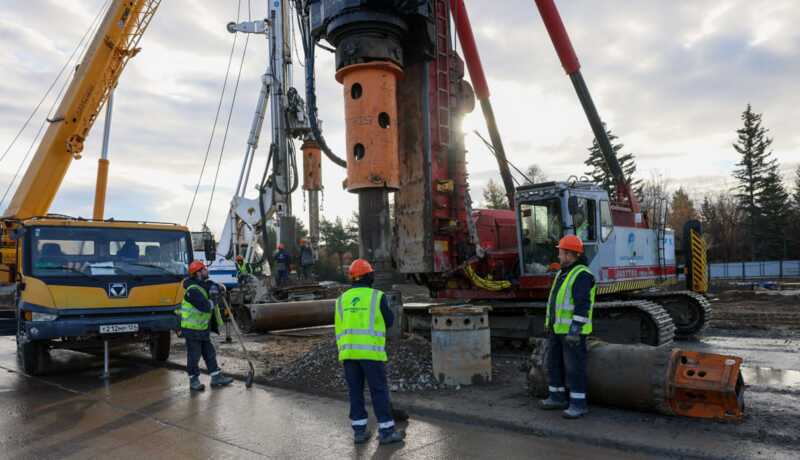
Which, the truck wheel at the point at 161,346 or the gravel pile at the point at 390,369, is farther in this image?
the truck wheel at the point at 161,346

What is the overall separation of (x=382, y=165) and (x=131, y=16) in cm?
1124

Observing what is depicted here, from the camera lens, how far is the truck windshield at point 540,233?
1044 centimetres

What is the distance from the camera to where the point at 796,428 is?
18.0ft

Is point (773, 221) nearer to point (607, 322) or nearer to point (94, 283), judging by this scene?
point (607, 322)

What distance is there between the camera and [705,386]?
18.6 ft

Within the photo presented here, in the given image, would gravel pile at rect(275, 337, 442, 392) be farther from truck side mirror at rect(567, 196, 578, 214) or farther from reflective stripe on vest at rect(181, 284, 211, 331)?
truck side mirror at rect(567, 196, 578, 214)

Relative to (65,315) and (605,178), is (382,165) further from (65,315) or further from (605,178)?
(605,178)

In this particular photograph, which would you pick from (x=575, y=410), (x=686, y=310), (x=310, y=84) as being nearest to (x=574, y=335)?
(x=575, y=410)

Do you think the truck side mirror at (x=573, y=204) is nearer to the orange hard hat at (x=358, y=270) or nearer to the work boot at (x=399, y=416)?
the work boot at (x=399, y=416)

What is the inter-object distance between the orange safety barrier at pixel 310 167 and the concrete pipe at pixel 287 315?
3.70m

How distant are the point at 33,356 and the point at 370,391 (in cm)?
712

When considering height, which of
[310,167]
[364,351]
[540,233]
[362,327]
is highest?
[310,167]

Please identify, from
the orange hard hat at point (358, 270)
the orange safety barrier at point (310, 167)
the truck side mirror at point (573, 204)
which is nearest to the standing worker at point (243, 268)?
the orange safety barrier at point (310, 167)

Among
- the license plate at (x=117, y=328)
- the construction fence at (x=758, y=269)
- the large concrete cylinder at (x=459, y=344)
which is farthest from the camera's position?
the construction fence at (x=758, y=269)
